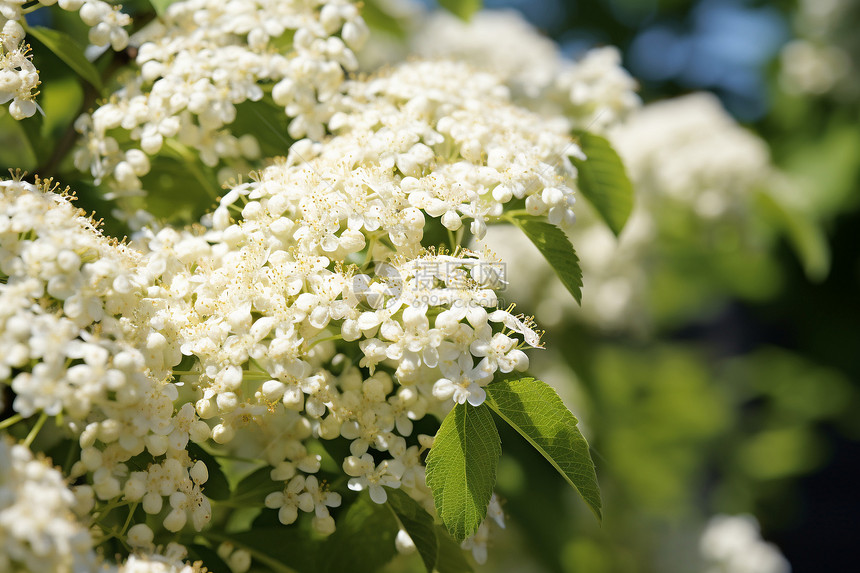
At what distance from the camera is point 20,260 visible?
0.90 metres

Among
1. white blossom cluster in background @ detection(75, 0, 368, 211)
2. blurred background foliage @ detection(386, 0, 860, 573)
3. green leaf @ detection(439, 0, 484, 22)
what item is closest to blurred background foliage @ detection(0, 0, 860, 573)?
blurred background foliage @ detection(386, 0, 860, 573)

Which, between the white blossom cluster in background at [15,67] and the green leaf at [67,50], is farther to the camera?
the green leaf at [67,50]

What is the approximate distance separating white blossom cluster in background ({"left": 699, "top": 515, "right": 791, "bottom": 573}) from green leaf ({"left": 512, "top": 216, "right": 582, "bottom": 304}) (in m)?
2.26

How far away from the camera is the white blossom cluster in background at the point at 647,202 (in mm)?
2947

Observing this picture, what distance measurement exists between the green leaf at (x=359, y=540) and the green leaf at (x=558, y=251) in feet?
1.52

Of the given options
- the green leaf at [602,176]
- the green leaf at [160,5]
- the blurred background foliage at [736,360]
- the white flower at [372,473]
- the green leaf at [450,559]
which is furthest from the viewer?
the blurred background foliage at [736,360]

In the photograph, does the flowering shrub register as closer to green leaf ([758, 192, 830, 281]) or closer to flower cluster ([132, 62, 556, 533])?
flower cluster ([132, 62, 556, 533])

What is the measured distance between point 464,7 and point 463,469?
4.35ft

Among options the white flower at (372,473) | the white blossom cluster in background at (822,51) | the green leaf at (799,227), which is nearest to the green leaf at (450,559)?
the white flower at (372,473)

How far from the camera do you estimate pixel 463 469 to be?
97 cm

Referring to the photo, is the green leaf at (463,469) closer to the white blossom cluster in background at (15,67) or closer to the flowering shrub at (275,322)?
the flowering shrub at (275,322)

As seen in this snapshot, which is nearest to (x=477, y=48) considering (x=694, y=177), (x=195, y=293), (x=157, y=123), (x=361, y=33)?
(x=694, y=177)

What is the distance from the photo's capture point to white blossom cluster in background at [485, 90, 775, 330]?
9.67 feet

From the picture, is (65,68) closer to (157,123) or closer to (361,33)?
(157,123)
